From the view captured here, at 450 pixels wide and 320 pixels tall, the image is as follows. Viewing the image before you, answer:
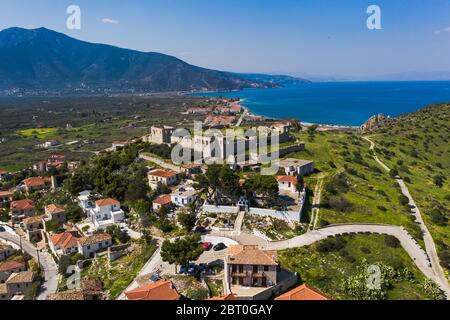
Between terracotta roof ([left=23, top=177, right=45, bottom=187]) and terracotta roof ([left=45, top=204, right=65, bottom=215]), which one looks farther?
terracotta roof ([left=23, top=177, right=45, bottom=187])

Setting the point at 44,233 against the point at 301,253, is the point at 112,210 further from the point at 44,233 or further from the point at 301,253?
the point at 301,253

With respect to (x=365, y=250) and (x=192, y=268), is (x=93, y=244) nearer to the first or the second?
(x=192, y=268)

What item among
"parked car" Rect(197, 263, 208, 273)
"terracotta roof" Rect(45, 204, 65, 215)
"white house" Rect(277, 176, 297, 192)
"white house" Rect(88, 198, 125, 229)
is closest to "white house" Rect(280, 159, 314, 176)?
"white house" Rect(277, 176, 297, 192)

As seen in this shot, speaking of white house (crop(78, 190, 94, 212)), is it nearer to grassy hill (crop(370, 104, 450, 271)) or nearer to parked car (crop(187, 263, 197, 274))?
parked car (crop(187, 263, 197, 274))

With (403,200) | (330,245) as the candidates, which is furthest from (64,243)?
(403,200)

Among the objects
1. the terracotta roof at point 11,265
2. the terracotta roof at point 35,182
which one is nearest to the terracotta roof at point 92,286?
the terracotta roof at point 11,265
